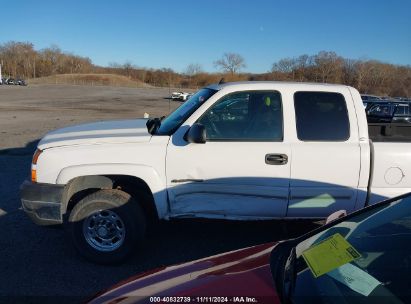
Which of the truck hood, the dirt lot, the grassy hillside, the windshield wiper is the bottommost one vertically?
the dirt lot

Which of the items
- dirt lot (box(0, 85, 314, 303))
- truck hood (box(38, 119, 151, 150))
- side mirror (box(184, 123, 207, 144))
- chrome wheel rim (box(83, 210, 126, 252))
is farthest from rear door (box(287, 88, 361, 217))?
chrome wheel rim (box(83, 210, 126, 252))

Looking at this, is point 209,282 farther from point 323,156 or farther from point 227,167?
point 323,156

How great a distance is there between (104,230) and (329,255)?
9.46ft

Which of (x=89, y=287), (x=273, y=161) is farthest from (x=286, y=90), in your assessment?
(x=89, y=287)

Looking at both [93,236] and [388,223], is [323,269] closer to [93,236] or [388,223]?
[388,223]

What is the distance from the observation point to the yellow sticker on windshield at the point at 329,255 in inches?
79.0

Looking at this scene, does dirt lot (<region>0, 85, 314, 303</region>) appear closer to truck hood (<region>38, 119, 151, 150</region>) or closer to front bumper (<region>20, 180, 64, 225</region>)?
front bumper (<region>20, 180, 64, 225</region>)

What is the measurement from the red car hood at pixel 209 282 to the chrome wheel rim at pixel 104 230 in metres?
2.11

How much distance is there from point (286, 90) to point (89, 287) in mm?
2709

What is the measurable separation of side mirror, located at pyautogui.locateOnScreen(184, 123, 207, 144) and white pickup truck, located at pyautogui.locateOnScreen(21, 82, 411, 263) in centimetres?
2

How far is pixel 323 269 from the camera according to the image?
2.00 meters

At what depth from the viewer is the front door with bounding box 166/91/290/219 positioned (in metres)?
4.30

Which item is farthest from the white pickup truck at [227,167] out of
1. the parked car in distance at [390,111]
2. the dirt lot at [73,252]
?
the parked car in distance at [390,111]

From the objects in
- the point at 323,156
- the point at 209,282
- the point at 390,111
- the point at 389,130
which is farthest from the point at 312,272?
the point at 390,111
